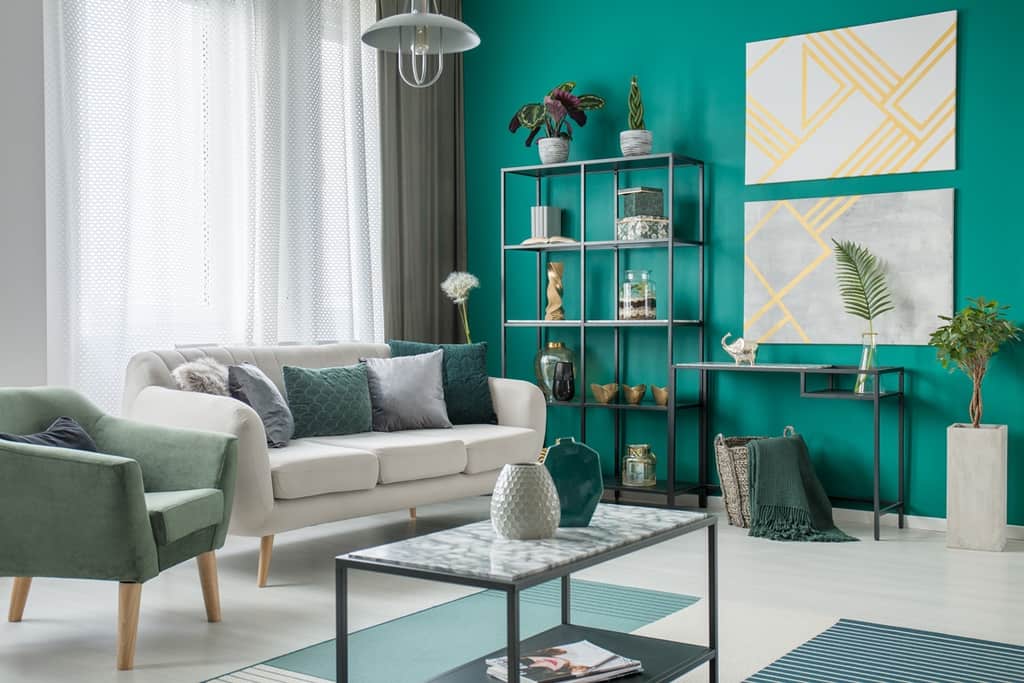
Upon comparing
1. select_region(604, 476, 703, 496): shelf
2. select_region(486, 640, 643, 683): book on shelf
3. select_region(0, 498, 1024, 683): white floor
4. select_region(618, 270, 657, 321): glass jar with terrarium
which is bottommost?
select_region(0, 498, 1024, 683): white floor

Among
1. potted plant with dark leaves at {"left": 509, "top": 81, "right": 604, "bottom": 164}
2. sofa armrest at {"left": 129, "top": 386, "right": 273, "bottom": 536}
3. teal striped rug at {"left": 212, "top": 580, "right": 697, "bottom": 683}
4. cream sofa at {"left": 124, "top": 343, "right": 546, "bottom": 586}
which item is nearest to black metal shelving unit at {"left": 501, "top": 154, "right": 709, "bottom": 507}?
potted plant with dark leaves at {"left": 509, "top": 81, "right": 604, "bottom": 164}

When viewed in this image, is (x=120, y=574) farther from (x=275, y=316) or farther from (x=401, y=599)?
(x=275, y=316)

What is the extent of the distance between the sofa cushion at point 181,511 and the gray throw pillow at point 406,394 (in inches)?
61.1

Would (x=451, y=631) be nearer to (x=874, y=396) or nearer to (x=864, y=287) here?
(x=874, y=396)

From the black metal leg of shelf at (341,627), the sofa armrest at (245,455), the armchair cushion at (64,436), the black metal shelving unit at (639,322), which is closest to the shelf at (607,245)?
the black metal shelving unit at (639,322)

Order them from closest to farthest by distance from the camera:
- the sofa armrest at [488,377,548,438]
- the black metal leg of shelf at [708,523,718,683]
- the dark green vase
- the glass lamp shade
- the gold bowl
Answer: the dark green vase → the black metal leg of shelf at [708,523,718,683] → the glass lamp shade → the sofa armrest at [488,377,548,438] → the gold bowl

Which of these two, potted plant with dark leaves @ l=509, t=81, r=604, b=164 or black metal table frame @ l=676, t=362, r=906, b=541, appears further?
potted plant with dark leaves @ l=509, t=81, r=604, b=164

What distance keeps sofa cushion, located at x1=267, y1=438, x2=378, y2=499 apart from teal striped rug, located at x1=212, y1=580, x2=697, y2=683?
686 mm

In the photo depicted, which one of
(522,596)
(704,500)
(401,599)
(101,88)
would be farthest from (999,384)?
(101,88)

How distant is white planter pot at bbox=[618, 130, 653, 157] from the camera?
18.6 ft

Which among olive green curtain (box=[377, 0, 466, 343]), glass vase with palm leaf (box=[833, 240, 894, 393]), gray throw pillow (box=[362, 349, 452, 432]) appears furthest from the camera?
olive green curtain (box=[377, 0, 466, 343])

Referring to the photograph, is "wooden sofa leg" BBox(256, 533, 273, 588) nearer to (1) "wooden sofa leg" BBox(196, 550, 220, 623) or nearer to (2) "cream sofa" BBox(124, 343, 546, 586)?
(2) "cream sofa" BBox(124, 343, 546, 586)

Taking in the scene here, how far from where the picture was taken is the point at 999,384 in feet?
16.1

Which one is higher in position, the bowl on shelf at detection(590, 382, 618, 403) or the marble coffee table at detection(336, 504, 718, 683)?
the bowl on shelf at detection(590, 382, 618, 403)
